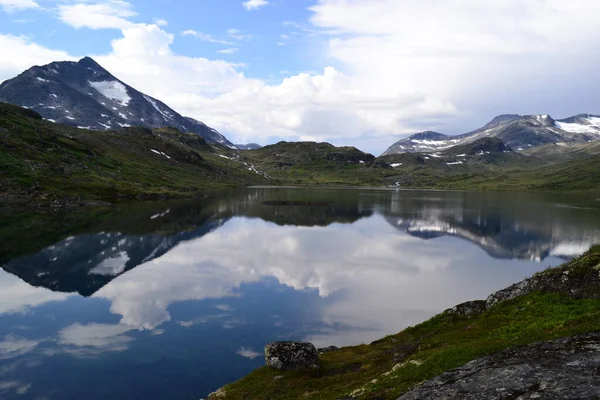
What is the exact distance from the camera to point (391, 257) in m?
94.5

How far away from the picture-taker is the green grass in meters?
22.2

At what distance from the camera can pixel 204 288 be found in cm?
6681

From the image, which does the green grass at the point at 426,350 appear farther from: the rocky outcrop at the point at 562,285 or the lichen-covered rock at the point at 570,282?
the rocky outcrop at the point at 562,285

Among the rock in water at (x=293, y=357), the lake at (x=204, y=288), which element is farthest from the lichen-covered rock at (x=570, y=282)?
the rock in water at (x=293, y=357)

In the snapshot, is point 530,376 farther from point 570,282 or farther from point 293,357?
point 293,357

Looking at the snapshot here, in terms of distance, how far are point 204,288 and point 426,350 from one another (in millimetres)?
45206

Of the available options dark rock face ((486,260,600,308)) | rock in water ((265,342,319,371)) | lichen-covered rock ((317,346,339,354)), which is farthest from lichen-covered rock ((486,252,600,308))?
rock in water ((265,342,319,371))

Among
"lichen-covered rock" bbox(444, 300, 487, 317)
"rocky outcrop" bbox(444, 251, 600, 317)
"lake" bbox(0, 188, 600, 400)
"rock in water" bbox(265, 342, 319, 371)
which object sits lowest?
"lake" bbox(0, 188, 600, 400)

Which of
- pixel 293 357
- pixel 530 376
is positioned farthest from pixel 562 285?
pixel 293 357

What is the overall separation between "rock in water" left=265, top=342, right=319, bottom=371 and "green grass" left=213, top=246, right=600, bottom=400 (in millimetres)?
815

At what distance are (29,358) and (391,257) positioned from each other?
73.2m

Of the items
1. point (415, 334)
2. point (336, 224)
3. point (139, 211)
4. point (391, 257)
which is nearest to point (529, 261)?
point (391, 257)

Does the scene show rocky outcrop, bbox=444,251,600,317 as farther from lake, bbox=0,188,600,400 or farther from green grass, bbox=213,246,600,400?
lake, bbox=0,188,600,400

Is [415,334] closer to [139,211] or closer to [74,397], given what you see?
[74,397]
